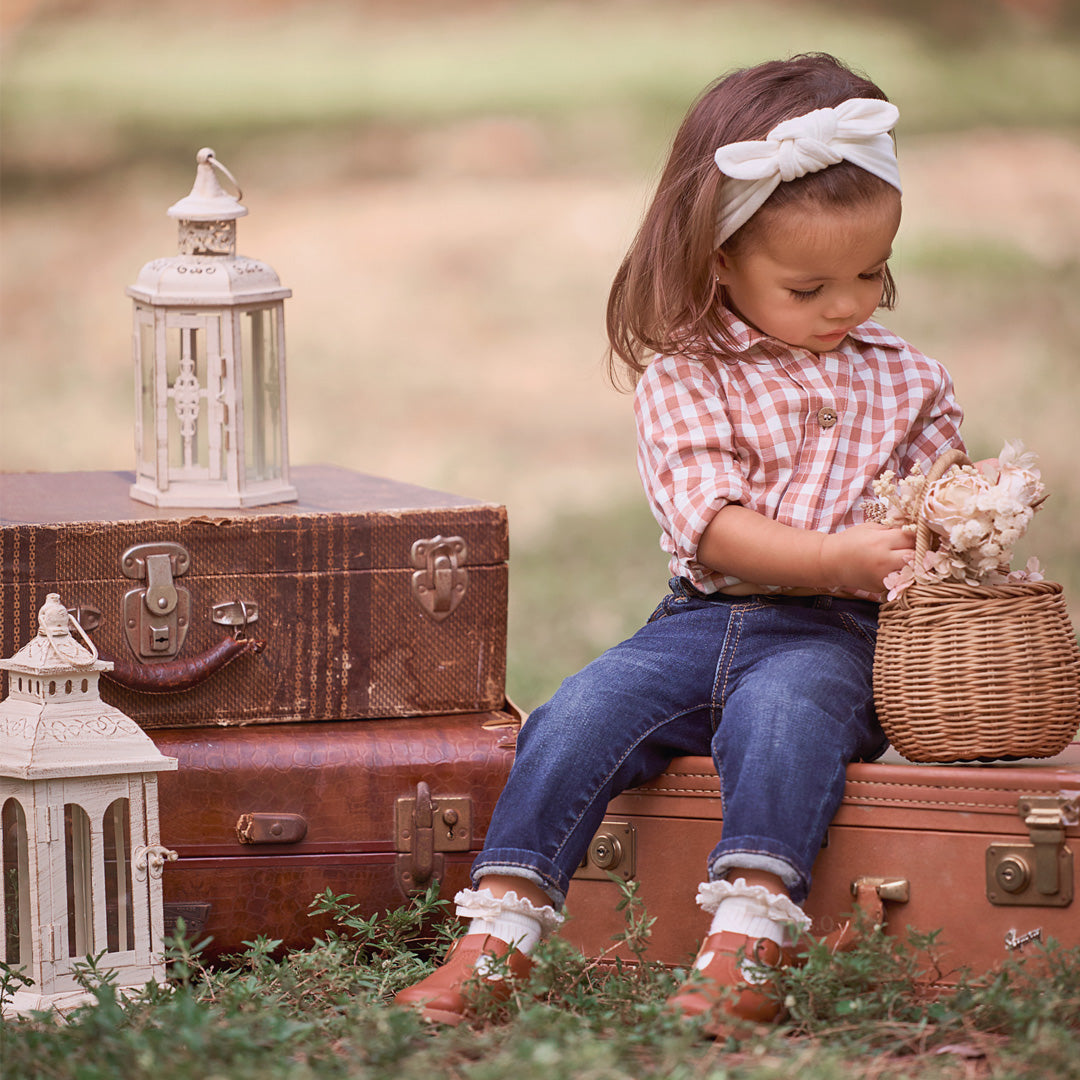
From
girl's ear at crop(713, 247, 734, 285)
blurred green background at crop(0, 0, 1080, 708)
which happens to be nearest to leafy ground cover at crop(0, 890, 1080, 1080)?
girl's ear at crop(713, 247, 734, 285)

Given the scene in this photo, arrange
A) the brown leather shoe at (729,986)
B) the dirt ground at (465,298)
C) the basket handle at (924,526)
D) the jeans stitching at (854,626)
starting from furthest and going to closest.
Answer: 1. the dirt ground at (465,298)
2. the jeans stitching at (854,626)
3. the basket handle at (924,526)
4. the brown leather shoe at (729,986)

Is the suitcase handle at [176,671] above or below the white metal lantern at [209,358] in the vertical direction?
below

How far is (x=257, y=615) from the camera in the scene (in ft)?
7.88

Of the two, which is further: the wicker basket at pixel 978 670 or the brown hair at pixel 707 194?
the brown hair at pixel 707 194

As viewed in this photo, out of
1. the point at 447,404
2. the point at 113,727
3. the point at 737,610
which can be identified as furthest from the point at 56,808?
the point at 447,404

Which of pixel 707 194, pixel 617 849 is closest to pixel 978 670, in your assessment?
pixel 617 849

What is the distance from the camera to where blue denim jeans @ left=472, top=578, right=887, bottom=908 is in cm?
190

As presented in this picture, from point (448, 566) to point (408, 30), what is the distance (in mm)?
3841

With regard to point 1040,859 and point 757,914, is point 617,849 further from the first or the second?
point 1040,859

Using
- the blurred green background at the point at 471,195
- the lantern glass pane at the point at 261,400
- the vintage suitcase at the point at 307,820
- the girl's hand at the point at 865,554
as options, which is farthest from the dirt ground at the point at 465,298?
the girl's hand at the point at 865,554

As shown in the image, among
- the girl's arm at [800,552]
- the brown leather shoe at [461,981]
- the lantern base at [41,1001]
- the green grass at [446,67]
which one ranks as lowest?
the lantern base at [41,1001]

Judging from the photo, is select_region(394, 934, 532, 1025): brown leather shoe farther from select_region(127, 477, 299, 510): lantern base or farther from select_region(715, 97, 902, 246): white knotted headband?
select_region(715, 97, 902, 246): white knotted headband

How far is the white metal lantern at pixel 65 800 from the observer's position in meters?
1.97

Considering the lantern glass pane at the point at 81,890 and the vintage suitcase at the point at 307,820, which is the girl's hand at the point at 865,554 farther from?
the lantern glass pane at the point at 81,890
